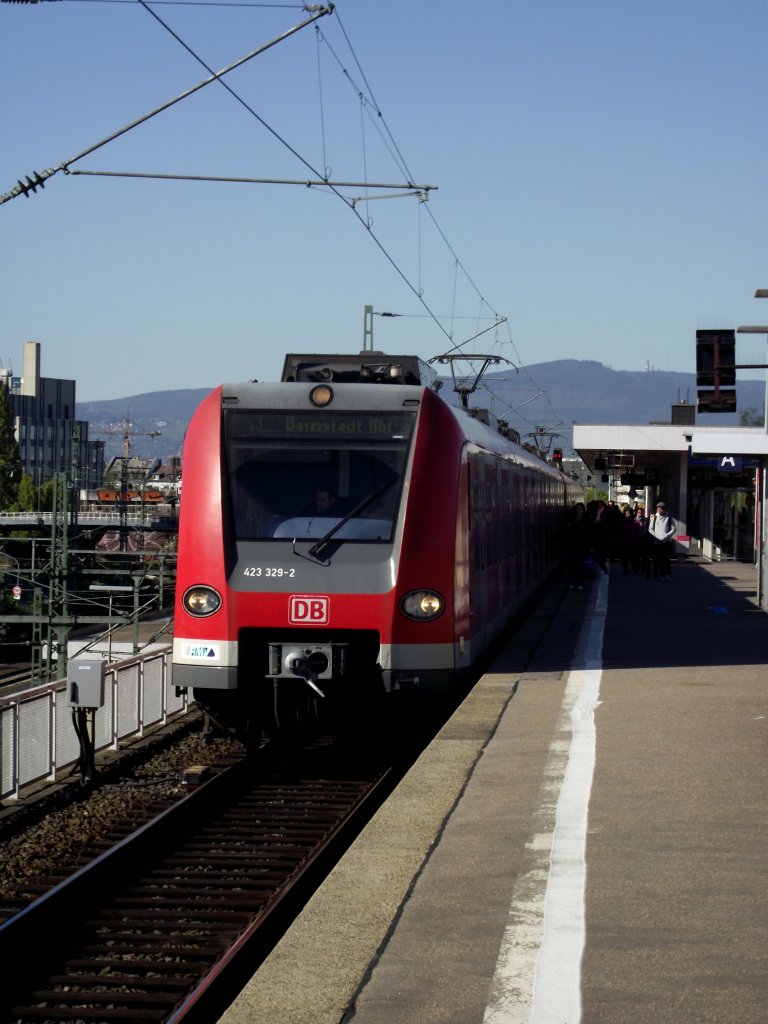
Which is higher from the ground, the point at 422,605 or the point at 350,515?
the point at 350,515

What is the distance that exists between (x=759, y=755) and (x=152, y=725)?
7876mm

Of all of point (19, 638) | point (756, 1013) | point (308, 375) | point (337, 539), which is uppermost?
point (308, 375)

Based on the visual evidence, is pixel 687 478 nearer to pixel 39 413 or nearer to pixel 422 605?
pixel 422 605

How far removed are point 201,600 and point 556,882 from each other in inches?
199

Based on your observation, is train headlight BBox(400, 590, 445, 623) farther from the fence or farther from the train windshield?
the fence

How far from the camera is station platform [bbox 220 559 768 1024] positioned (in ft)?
15.4

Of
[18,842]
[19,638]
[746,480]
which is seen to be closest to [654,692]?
[18,842]

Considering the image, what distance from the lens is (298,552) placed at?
10.5 meters

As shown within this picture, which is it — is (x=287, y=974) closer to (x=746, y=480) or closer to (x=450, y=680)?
(x=450, y=680)

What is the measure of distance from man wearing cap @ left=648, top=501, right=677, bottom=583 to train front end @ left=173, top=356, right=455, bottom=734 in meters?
17.0

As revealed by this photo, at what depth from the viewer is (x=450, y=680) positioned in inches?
419

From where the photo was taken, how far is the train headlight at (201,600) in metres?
10.5

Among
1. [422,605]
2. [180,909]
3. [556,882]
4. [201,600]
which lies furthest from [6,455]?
[556,882]

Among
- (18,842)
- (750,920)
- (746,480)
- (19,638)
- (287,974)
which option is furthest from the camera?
(19,638)
